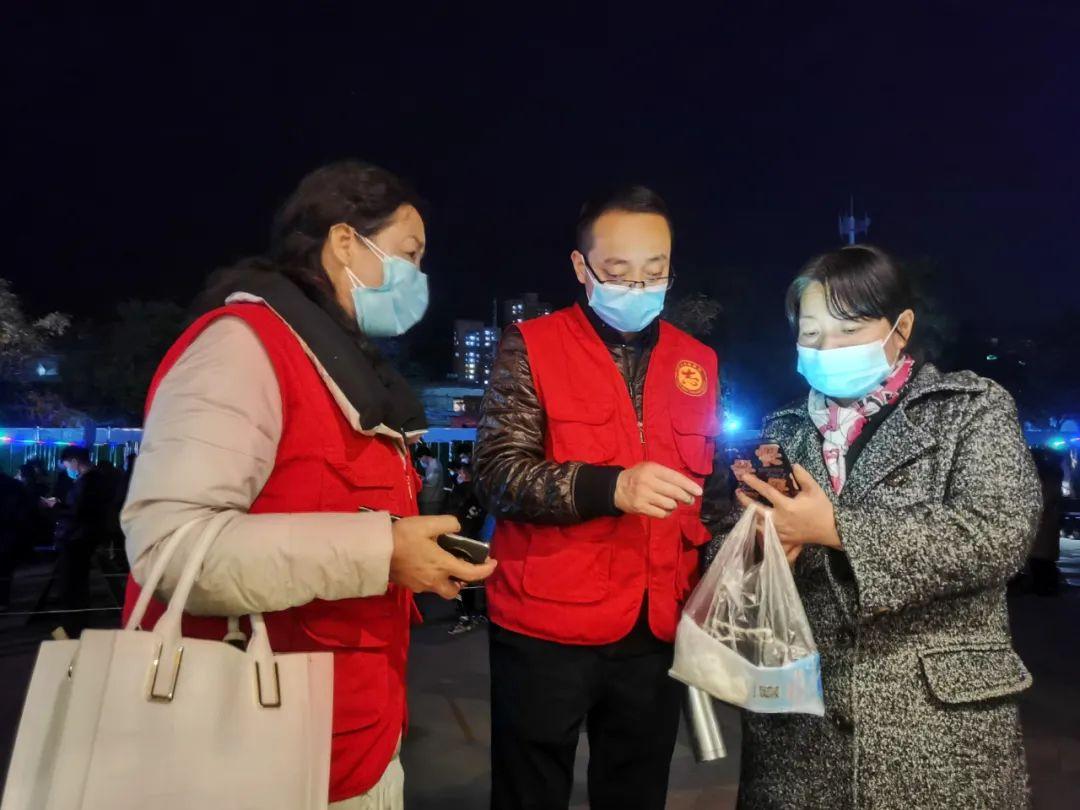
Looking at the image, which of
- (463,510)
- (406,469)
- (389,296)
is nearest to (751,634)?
(406,469)

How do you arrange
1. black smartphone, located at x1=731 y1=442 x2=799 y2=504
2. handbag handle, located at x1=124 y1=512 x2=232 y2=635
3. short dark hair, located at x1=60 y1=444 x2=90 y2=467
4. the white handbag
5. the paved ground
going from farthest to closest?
short dark hair, located at x1=60 y1=444 x2=90 y2=467
the paved ground
black smartphone, located at x1=731 y1=442 x2=799 y2=504
handbag handle, located at x1=124 y1=512 x2=232 y2=635
the white handbag

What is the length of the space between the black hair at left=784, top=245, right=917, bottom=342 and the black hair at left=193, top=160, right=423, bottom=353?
46.6 inches

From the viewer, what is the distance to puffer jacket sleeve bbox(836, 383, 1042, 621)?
5.39ft

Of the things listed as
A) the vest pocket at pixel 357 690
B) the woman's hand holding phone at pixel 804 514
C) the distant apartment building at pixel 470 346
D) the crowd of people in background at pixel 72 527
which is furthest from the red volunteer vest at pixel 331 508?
the distant apartment building at pixel 470 346

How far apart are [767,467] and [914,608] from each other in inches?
18.3

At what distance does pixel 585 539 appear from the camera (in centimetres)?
198

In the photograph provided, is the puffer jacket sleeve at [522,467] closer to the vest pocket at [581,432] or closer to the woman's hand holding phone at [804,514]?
the vest pocket at [581,432]

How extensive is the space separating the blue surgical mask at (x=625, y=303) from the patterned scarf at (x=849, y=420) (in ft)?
1.95

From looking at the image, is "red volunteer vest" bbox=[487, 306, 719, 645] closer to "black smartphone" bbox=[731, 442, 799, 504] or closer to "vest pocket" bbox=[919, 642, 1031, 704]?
"black smartphone" bbox=[731, 442, 799, 504]

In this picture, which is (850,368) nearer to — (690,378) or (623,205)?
(690,378)

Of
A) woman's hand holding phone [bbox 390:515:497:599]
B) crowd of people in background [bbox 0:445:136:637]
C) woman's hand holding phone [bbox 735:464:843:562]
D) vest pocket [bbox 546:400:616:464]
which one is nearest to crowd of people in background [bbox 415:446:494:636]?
crowd of people in background [bbox 0:445:136:637]

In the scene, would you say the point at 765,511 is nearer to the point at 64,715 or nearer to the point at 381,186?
the point at 381,186

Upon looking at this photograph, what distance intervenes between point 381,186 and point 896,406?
4.57 feet

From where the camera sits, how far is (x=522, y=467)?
76.9 inches
